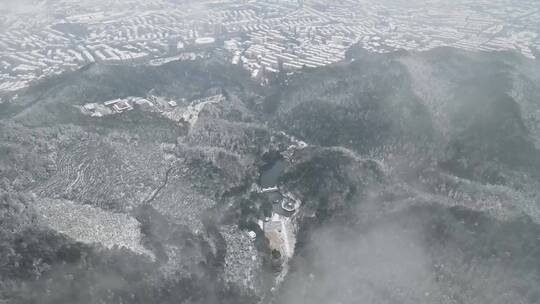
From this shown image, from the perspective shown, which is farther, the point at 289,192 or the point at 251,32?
the point at 251,32

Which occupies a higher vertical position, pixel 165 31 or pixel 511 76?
pixel 511 76

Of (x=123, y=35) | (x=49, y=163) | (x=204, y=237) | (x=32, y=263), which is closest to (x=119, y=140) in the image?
(x=49, y=163)

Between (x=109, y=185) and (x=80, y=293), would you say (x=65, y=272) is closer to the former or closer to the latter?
(x=80, y=293)

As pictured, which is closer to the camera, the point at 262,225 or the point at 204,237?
the point at 204,237

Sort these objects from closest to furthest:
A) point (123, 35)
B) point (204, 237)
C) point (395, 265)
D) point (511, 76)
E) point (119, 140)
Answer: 1. point (395, 265)
2. point (204, 237)
3. point (119, 140)
4. point (511, 76)
5. point (123, 35)

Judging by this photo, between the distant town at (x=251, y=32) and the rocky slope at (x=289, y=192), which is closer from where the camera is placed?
the rocky slope at (x=289, y=192)

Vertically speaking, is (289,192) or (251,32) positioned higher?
(251,32)

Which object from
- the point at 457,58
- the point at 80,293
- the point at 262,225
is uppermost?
the point at 457,58

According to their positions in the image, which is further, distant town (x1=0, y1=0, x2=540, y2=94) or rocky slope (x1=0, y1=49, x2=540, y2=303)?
distant town (x1=0, y1=0, x2=540, y2=94)
